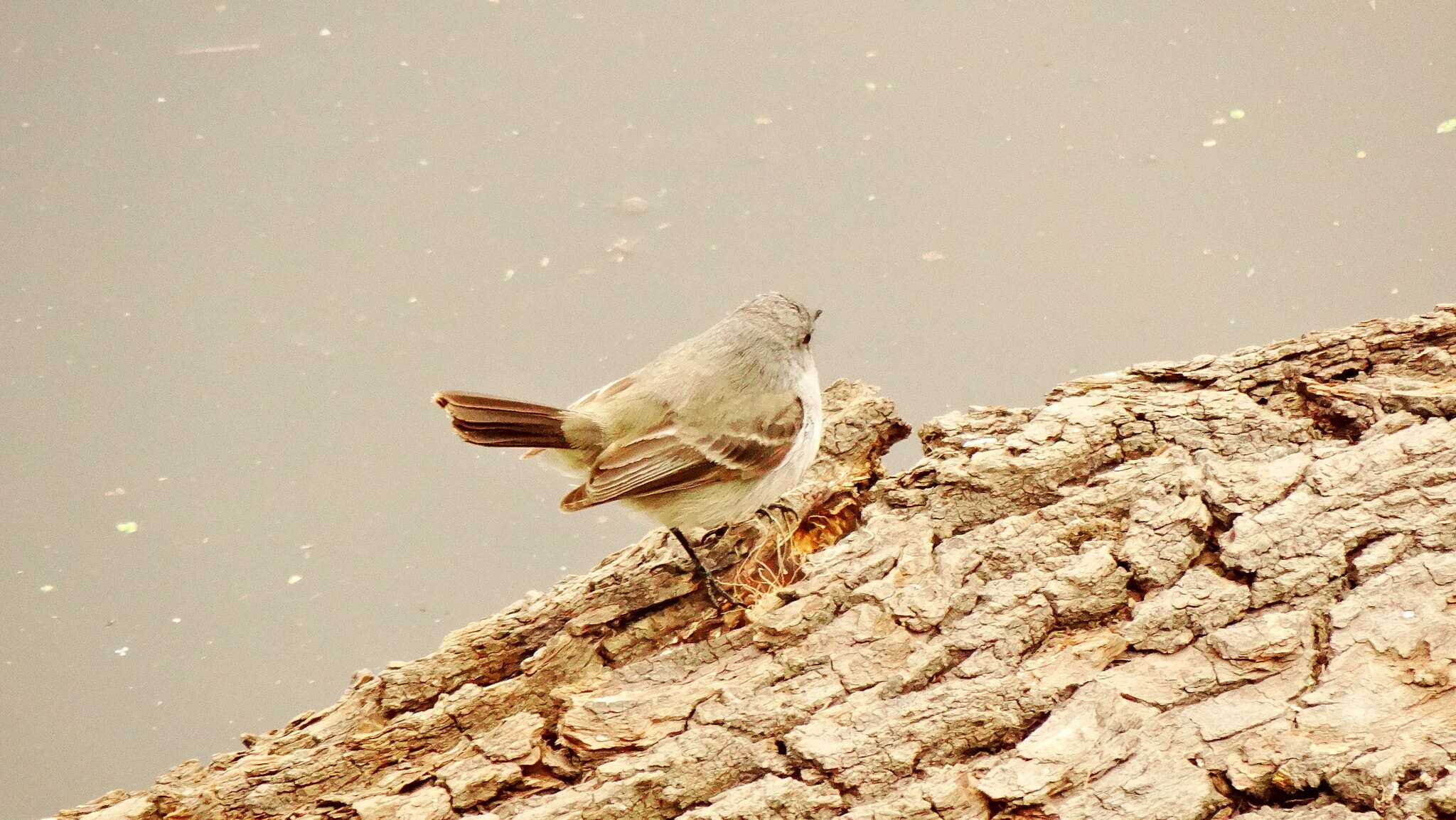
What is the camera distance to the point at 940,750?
8.04 ft

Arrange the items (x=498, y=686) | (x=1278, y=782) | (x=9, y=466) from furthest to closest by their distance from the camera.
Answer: (x=9, y=466), (x=498, y=686), (x=1278, y=782)

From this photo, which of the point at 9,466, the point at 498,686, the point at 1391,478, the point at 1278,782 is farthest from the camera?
the point at 9,466

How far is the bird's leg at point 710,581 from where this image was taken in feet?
9.95

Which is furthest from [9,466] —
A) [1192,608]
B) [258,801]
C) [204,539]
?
[1192,608]

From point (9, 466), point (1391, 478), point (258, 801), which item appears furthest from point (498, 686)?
point (9, 466)

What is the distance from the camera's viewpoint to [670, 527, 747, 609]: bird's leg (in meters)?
3.03

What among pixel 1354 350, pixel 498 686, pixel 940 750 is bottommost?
pixel 940 750

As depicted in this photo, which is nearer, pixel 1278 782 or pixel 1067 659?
pixel 1278 782

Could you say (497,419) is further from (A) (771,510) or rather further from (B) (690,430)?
(A) (771,510)

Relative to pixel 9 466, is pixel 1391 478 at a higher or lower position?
lower

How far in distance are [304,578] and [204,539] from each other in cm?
48

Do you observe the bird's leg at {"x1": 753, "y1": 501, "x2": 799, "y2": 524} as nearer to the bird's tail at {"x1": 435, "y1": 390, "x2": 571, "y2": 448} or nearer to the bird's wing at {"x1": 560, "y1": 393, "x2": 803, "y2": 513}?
the bird's wing at {"x1": 560, "y1": 393, "x2": 803, "y2": 513}

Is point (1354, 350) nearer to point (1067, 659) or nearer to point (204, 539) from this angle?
point (1067, 659)

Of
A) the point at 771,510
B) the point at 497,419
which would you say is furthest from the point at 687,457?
the point at 497,419
